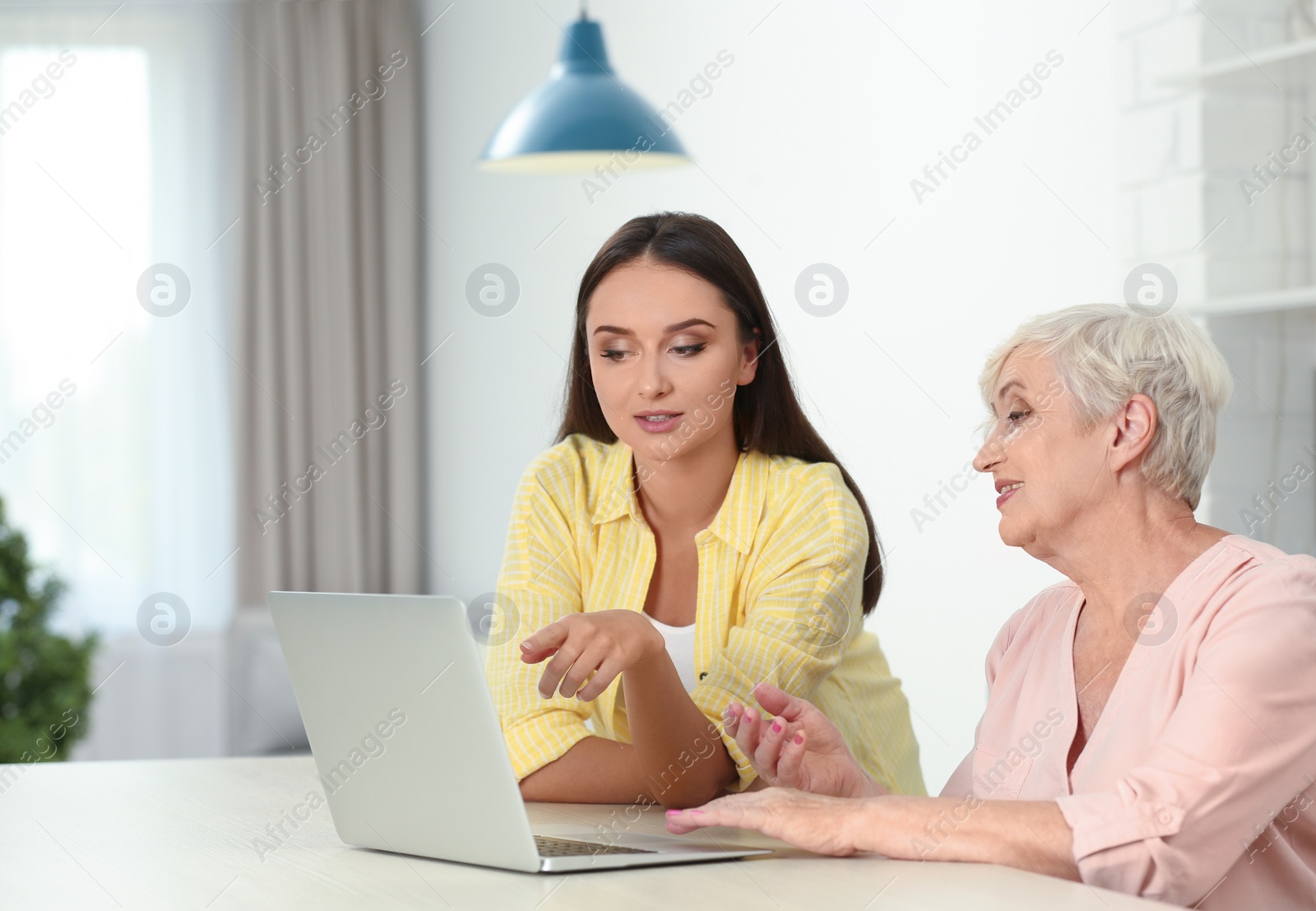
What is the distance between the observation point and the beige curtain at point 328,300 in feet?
16.4

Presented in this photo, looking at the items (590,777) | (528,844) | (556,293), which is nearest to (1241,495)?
(590,777)

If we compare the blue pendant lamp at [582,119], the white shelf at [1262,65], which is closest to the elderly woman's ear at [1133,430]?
the white shelf at [1262,65]

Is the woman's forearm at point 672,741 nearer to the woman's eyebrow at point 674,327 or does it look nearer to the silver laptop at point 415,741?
the silver laptop at point 415,741

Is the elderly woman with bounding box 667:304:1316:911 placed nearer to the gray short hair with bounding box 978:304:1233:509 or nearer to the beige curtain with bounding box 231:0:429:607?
the gray short hair with bounding box 978:304:1233:509

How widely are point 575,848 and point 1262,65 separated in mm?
1677

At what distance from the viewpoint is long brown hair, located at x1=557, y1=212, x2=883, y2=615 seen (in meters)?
1.73

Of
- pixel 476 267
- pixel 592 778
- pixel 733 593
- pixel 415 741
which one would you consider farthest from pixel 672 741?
pixel 476 267

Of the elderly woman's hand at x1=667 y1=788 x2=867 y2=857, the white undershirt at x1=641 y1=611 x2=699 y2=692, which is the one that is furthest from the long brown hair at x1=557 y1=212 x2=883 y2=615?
the elderly woman's hand at x1=667 y1=788 x2=867 y2=857

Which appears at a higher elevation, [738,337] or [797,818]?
[738,337]

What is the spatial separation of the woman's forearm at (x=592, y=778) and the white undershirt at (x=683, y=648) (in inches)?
5.6

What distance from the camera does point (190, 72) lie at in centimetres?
497

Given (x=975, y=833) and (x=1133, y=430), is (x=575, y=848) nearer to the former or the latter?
(x=975, y=833)

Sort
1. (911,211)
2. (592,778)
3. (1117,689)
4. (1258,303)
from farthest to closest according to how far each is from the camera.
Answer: (911,211) → (1258,303) → (592,778) → (1117,689)

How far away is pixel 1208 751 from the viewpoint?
3.56ft
